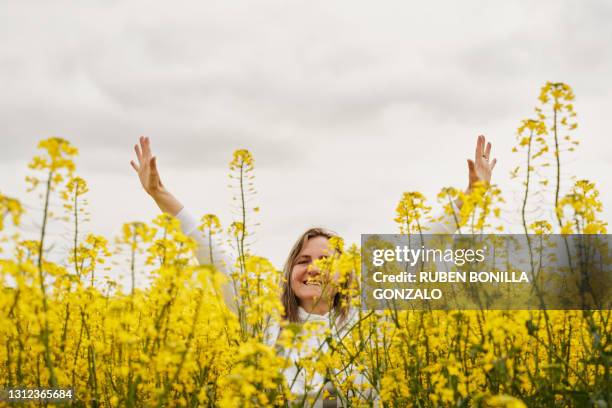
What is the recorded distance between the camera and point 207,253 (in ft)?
14.5

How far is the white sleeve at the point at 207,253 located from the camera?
13.4 feet

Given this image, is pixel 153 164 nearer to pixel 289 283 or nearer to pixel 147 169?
pixel 147 169

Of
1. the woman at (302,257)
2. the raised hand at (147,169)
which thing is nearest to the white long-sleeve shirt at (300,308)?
the woman at (302,257)

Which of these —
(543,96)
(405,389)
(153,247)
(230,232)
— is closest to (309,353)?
(405,389)

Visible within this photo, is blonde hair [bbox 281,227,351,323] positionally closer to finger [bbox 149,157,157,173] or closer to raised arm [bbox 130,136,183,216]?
raised arm [bbox 130,136,183,216]

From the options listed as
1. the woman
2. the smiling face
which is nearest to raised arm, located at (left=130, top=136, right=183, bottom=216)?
the woman

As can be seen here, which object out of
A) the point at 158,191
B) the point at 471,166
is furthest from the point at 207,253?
the point at 471,166

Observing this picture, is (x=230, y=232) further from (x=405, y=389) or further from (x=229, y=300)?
(x=405, y=389)

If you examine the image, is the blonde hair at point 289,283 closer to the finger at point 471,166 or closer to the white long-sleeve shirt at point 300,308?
the white long-sleeve shirt at point 300,308

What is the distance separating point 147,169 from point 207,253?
40.3 inches

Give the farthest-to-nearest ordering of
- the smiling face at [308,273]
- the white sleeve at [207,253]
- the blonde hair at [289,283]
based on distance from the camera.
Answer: the blonde hair at [289,283] < the smiling face at [308,273] < the white sleeve at [207,253]

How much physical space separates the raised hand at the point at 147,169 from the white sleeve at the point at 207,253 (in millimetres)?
277

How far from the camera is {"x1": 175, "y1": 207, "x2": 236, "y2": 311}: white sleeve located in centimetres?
410

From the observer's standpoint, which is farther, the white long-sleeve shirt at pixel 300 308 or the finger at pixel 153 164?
the finger at pixel 153 164
